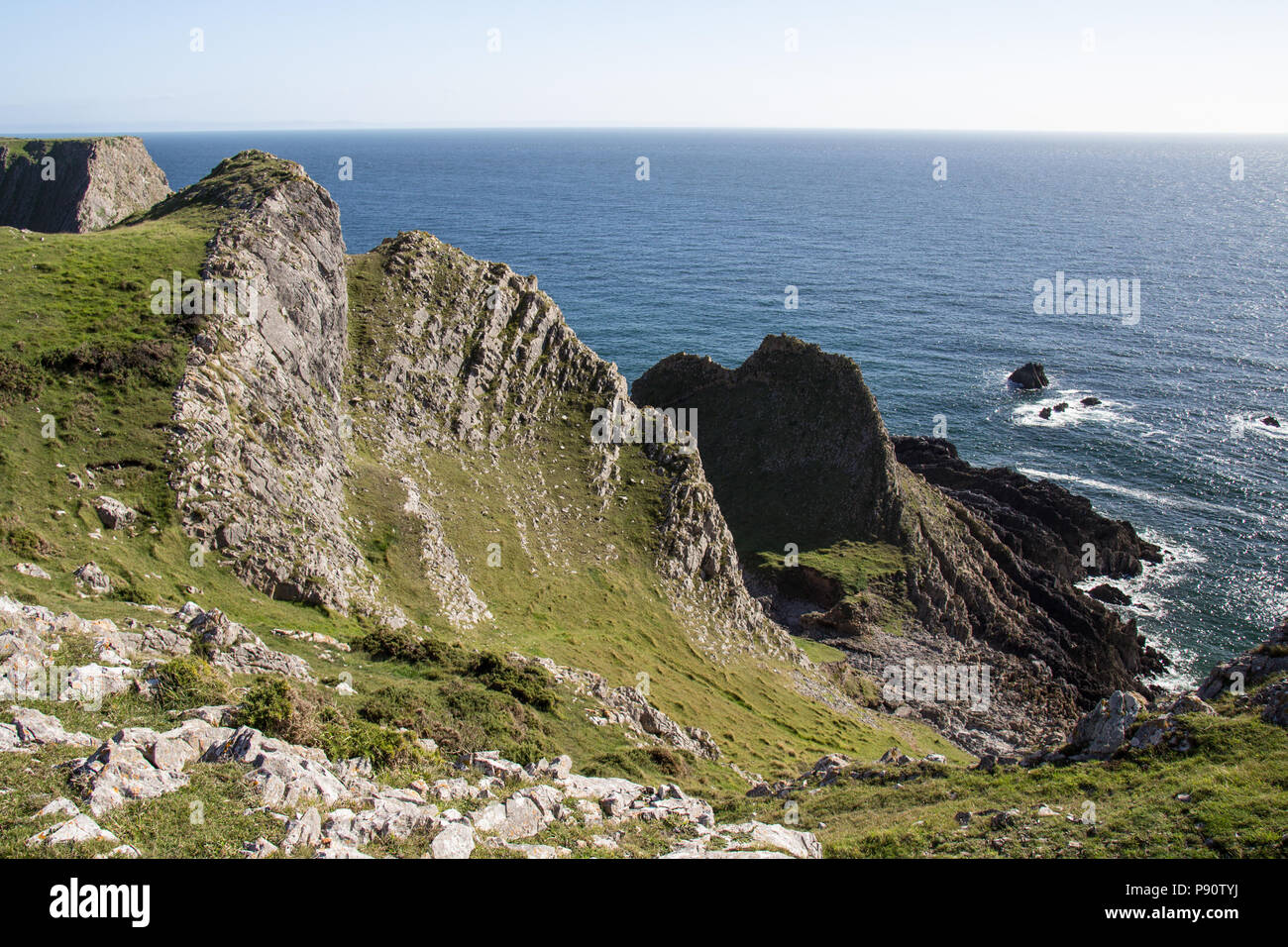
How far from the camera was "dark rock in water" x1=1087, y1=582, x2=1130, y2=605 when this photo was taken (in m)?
77.4

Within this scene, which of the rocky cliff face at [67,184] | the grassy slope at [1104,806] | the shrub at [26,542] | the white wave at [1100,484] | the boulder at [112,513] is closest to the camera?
the grassy slope at [1104,806]

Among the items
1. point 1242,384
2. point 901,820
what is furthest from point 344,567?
point 1242,384

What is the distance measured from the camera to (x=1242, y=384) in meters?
122

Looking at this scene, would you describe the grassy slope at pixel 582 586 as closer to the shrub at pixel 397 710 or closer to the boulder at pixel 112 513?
the shrub at pixel 397 710

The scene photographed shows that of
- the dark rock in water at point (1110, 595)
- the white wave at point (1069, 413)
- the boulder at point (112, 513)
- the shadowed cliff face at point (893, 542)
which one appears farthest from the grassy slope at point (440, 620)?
the white wave at point (1069, 413)

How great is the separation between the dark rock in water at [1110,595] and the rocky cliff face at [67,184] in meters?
124

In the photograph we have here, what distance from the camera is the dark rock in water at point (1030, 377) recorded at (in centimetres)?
12212

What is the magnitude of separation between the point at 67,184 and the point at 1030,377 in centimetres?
14258

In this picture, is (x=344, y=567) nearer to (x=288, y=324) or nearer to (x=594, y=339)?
(x=288, y=324)

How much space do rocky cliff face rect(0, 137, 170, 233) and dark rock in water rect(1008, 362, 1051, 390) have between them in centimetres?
13061
